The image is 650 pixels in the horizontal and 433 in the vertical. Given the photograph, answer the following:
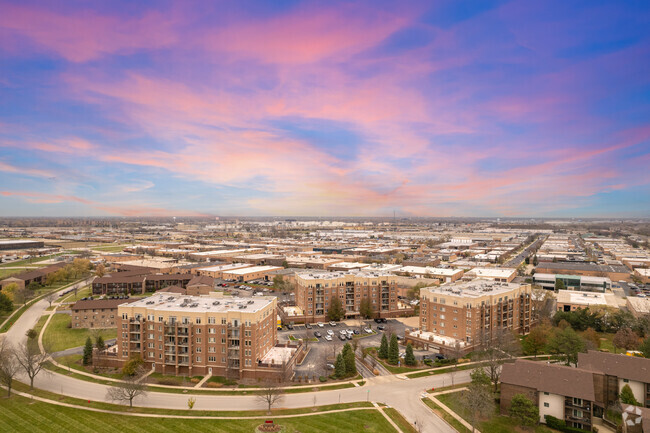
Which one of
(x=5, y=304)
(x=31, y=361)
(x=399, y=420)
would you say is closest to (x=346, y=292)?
(x=399, y=420)

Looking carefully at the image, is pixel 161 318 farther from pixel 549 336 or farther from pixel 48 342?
pixel 549 336

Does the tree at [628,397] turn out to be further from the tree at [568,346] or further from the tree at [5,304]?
the tree at [5,304]

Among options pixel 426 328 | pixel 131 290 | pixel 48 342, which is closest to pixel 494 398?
pixel 426 328

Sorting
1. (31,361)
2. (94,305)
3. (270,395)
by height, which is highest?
(94,305)

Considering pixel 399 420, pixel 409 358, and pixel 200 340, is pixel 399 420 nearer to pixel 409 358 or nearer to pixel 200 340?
pixel 409 358

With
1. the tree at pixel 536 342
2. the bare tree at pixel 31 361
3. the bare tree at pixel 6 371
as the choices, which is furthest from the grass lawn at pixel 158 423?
the tree at pixel 536 342

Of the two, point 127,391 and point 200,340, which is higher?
point 200,340

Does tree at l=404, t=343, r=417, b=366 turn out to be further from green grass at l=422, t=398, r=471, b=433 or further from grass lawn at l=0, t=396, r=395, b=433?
grass lawn at l=0, t=396, r=395, b=433
